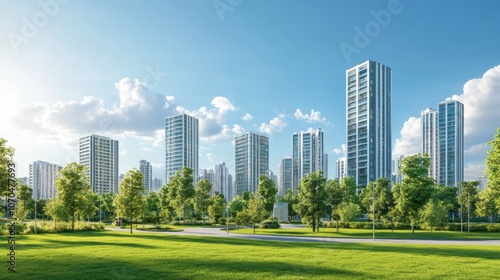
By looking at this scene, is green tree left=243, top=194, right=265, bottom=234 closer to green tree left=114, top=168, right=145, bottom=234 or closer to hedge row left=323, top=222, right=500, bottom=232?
green tree left=114, top=168, right=145, bottom=234

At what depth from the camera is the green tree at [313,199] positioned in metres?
45.8

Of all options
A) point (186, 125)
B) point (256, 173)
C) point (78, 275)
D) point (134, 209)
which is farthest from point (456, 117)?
point (78, 275)

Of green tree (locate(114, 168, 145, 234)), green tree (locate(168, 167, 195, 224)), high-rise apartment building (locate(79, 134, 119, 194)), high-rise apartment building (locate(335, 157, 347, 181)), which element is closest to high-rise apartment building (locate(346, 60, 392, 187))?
high-rise apartment building (locate(335, 157, 347, 181))

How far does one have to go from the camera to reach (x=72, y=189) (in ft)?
145

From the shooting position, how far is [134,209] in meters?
42.7

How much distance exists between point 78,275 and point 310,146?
421 feet

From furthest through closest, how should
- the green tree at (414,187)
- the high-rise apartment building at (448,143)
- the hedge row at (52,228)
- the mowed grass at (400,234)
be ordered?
the high-rise apartment building at (448,143) < the green tree at (414,187) < the hedge row at (52,228) < the mowed grass at (400,234)

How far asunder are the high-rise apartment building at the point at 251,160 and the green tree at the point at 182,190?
63736 mm

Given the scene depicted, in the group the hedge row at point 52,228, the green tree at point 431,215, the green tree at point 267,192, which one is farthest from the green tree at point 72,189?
the green tree at point 431,215

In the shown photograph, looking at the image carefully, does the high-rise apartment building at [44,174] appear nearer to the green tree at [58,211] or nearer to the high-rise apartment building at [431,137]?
the green tree at [58,211]

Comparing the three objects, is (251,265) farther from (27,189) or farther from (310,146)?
(310,146)

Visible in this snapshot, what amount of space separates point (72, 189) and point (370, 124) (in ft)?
265

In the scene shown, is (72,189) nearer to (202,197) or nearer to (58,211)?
(58,211)

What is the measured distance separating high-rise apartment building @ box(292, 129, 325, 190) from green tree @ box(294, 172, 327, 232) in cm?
9038
